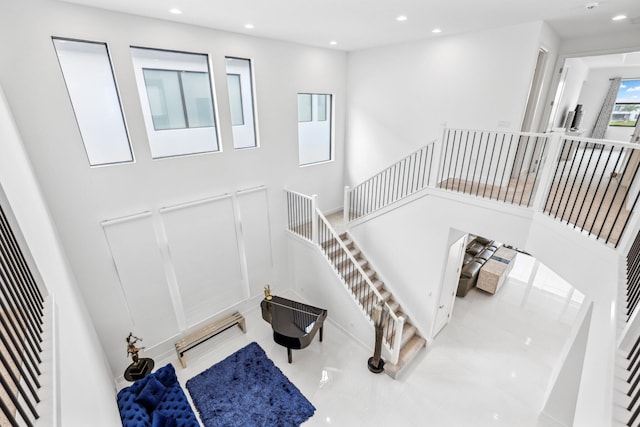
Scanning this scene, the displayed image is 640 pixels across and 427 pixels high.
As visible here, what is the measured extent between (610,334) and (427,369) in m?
4.17

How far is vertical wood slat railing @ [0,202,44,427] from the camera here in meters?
1.06

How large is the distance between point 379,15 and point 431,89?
220 centimetres

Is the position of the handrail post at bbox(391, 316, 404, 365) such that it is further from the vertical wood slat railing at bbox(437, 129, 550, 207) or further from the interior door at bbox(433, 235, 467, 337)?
the vertical wood slat railing at bbox(437, 129, 550, 207)

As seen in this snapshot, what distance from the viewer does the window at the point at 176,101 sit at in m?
4.60

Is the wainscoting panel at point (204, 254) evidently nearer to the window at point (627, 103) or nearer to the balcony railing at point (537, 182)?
the balcony railing at point (537, 182)

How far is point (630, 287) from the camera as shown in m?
2.43

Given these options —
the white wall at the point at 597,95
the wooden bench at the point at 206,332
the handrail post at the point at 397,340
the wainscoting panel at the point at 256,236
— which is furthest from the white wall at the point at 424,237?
the white wall at the point at 597,95

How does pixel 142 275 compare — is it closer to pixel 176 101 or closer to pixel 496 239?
pixel 176 101

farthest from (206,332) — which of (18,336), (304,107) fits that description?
(304,107)

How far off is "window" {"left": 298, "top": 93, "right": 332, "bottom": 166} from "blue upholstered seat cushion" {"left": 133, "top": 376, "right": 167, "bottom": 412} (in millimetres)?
5088

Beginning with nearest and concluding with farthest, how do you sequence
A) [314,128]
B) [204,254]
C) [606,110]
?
[204,254]
[314,128]
[606,110]

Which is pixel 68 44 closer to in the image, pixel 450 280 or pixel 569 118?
pixel 450 280

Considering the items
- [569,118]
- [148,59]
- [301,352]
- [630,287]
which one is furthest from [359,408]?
[569,118]

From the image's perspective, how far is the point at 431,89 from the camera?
5.90m
